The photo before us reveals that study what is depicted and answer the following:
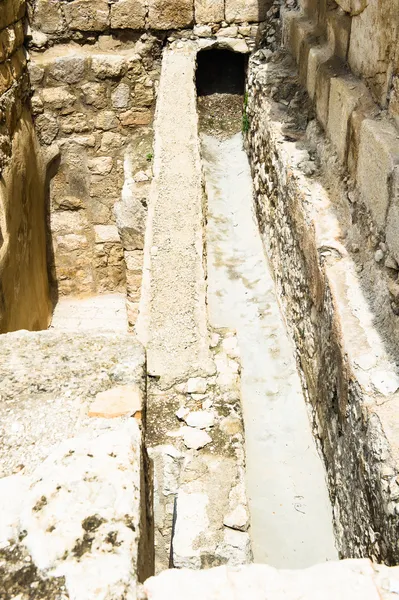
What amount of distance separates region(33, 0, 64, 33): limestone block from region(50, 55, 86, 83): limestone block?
285 mm

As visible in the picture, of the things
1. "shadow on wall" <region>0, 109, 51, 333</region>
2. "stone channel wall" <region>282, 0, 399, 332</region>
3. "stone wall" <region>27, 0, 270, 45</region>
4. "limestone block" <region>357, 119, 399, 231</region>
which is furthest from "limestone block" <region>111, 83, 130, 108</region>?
"limestone block" <region>357, 119, 399, 231</region>

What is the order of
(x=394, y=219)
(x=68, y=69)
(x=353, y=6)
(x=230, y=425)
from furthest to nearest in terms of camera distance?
1. (x=68, y=69)
2. (x=353, y=6)
3. (x=230, y=425)
4. (x=394, y=219)

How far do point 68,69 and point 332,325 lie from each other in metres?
4.18

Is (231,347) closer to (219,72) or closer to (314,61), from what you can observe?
(314,61)

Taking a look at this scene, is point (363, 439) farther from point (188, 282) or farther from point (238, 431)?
point (188, 282)

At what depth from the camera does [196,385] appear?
250 centimetres

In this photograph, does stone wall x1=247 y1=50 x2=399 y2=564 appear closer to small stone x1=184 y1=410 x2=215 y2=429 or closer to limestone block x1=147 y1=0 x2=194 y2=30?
small stone x1=184 y1=410 x2=215 y2=429

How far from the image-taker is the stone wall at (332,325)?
76.0 inches

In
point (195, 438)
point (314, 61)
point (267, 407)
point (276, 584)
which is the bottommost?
point (267, 407)

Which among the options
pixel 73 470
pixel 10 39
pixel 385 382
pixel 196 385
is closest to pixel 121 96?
pixel 10 39

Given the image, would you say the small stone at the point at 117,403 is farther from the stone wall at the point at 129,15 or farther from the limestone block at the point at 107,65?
the stone wall at the point at 129,15

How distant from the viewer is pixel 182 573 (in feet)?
3.92

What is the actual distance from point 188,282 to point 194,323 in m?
0.27

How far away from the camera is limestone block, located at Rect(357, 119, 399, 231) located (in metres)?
2.33
